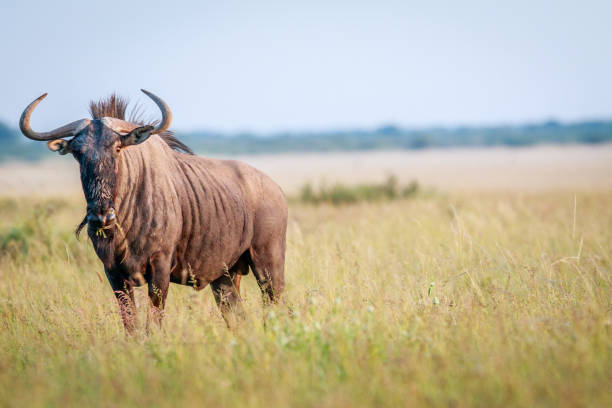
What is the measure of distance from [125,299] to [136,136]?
4.41 feet

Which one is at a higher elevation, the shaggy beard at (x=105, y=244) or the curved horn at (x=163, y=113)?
the curved horn at (x=163, y=113)

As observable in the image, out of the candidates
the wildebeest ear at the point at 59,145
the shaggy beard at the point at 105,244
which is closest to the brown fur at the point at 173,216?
the shaggy beard at the point at 105,244

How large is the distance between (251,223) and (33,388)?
252cm

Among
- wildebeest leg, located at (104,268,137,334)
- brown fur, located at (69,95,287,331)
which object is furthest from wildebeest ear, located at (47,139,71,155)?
wildebeest leg, located at (104,268,137,334)

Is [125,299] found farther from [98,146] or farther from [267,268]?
[267,268]

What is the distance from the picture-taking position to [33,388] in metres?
3.56

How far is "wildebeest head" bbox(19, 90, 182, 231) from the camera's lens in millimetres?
4301

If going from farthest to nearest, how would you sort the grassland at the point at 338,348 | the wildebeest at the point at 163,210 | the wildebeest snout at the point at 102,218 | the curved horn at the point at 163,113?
the curved horn at the point at 163,113 → the wildebeest at the point at 163,210 → the wildebeest snout at the point at 102,218 → the grassland at the point at 338,348

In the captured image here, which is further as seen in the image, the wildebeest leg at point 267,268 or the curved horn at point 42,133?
the wildebeest leg at point 267,268

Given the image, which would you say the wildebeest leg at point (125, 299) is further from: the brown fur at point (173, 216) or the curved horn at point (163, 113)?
the curved horn at point (163, 113)

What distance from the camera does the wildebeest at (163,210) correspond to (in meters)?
4.44

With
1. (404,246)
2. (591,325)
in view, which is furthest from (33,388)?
(404,246)

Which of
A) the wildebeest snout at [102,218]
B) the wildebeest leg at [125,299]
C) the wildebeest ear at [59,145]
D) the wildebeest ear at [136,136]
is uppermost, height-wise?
the wildebeest ear at [136,136]

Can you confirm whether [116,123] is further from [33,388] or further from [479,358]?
[479,358]
